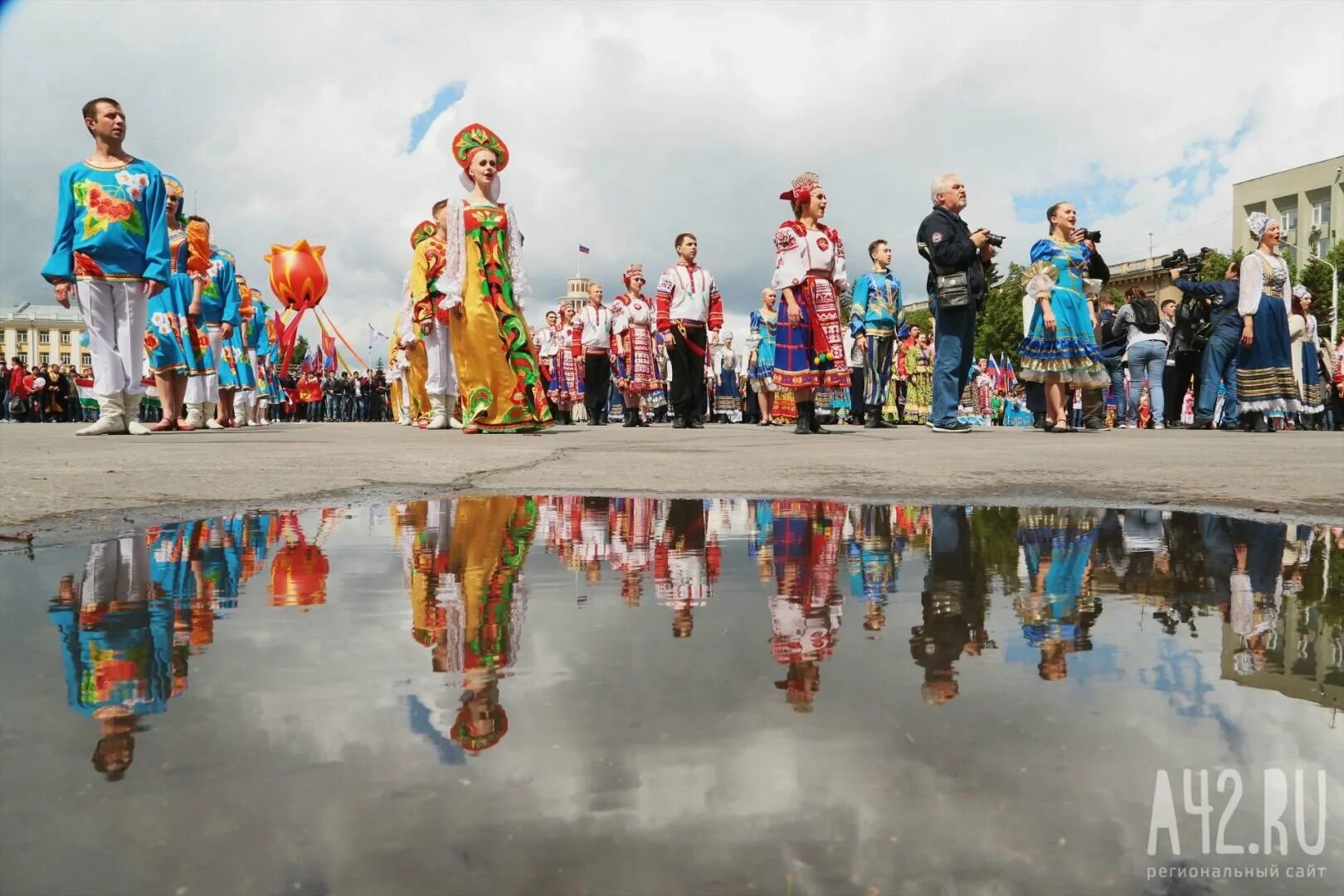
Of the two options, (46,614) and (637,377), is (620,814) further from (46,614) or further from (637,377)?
(637,377)

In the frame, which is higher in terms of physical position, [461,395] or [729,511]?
[461,395]

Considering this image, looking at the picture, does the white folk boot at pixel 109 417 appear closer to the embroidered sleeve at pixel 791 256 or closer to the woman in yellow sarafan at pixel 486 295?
the woman in yellow sarafan at pixel 486 295

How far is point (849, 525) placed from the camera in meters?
2.90

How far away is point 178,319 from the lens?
415 inches

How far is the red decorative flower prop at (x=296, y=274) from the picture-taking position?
24.1 m

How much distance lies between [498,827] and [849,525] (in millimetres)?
2096

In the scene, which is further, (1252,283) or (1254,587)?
(1252,283)

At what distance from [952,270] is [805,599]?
312 inches

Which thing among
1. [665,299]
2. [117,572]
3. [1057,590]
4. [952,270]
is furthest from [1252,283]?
[117,572]

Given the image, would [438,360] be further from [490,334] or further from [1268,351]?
[1268,351]

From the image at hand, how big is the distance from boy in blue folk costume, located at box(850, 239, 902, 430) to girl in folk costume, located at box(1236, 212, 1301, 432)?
409cm

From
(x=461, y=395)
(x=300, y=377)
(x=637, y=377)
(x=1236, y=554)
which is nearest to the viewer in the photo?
(x=1236, y=554)

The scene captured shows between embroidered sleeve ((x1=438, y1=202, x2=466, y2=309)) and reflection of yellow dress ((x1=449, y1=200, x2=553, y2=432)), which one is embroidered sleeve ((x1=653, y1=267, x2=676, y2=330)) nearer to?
reflection of yellow dress ((x1=449, y1=200, x2=553, y2=432))

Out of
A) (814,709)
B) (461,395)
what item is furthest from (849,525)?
(461,395)
